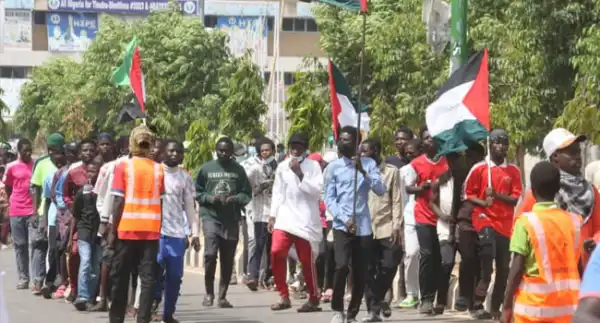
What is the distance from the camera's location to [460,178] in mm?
14297

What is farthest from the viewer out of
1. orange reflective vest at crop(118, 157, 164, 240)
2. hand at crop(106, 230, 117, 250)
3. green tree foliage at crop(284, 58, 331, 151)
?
green tree foliage at crop(284, 58, 331, 151)

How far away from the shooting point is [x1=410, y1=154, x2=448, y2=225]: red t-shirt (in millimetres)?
14523

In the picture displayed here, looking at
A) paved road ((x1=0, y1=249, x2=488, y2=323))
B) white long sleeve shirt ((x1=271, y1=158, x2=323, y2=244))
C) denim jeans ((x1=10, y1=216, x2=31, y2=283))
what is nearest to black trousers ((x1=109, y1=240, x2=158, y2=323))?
paved road ((x1=0, y1=249, x2=488, y2=323))

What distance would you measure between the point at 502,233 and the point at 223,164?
321cm

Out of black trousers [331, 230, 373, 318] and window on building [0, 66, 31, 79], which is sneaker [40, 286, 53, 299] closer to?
black trousers [331, 230, 373, 318]

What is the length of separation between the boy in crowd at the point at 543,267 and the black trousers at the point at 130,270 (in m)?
5.09

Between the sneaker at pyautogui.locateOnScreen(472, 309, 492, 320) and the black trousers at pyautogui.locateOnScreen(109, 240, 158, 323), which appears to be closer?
the black trousers at pyautogui.locateOnScreen(109, 240, 158, 323)

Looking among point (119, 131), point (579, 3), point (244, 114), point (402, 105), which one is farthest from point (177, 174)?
point (119, 131)

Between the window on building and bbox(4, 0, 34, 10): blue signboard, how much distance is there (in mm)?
4486

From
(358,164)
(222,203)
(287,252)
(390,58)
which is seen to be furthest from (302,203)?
(390,58)

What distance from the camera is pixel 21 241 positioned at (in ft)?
58.9

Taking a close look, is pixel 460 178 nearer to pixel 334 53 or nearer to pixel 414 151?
pixel 414 151

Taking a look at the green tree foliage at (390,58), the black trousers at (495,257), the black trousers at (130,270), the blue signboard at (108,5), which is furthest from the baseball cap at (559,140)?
the blue signboard at (108,5)

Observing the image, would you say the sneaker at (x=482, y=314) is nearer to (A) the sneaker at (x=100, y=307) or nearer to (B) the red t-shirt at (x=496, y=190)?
(B) the red t-shirt at (x=496, y=190)
